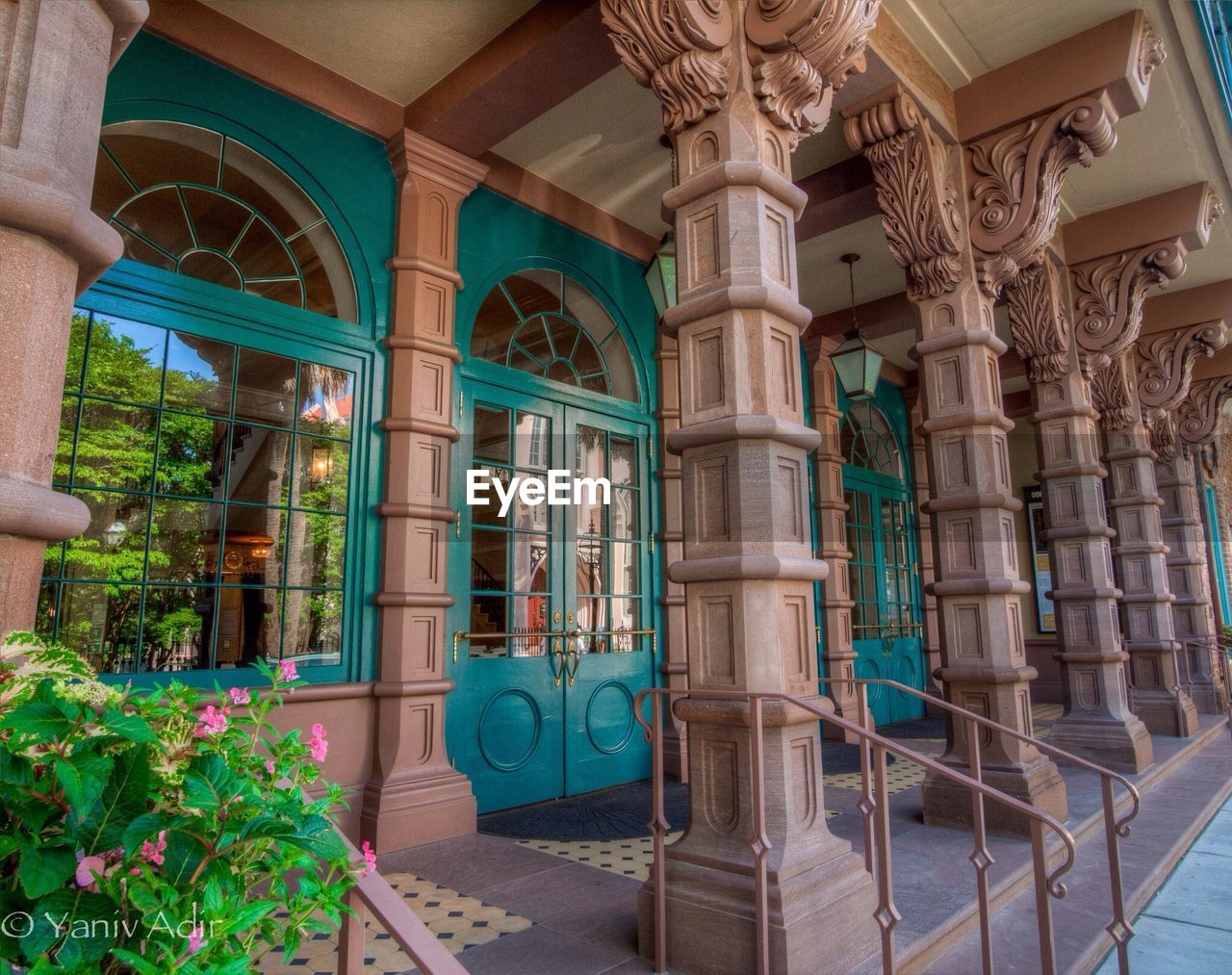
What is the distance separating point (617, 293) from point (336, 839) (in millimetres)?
5082

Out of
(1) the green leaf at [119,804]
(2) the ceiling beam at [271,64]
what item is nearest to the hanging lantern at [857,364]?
(2) the ceiling beam at [271,64]

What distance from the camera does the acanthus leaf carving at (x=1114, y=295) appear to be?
239 inches

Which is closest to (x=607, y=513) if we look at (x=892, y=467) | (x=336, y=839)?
(x=336, y=839)

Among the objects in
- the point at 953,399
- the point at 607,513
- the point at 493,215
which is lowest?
the point at 607,513

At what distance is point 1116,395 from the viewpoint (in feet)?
24.5

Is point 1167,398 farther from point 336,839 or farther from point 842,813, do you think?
point 336,839

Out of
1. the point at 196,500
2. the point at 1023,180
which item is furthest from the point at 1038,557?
the point at 196,500

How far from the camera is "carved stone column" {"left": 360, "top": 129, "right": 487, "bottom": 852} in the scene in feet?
12.6

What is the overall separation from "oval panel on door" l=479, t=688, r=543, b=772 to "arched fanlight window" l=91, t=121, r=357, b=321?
2385 millimetres

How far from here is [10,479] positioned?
1162mm

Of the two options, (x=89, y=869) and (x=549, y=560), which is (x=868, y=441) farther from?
(x=89, y=869)

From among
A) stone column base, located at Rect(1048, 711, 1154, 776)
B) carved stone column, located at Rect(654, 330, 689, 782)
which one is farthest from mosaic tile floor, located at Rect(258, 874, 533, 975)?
stone column base, located at Rect(1048, 711, 1154, 776)

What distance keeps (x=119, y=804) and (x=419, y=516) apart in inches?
126
